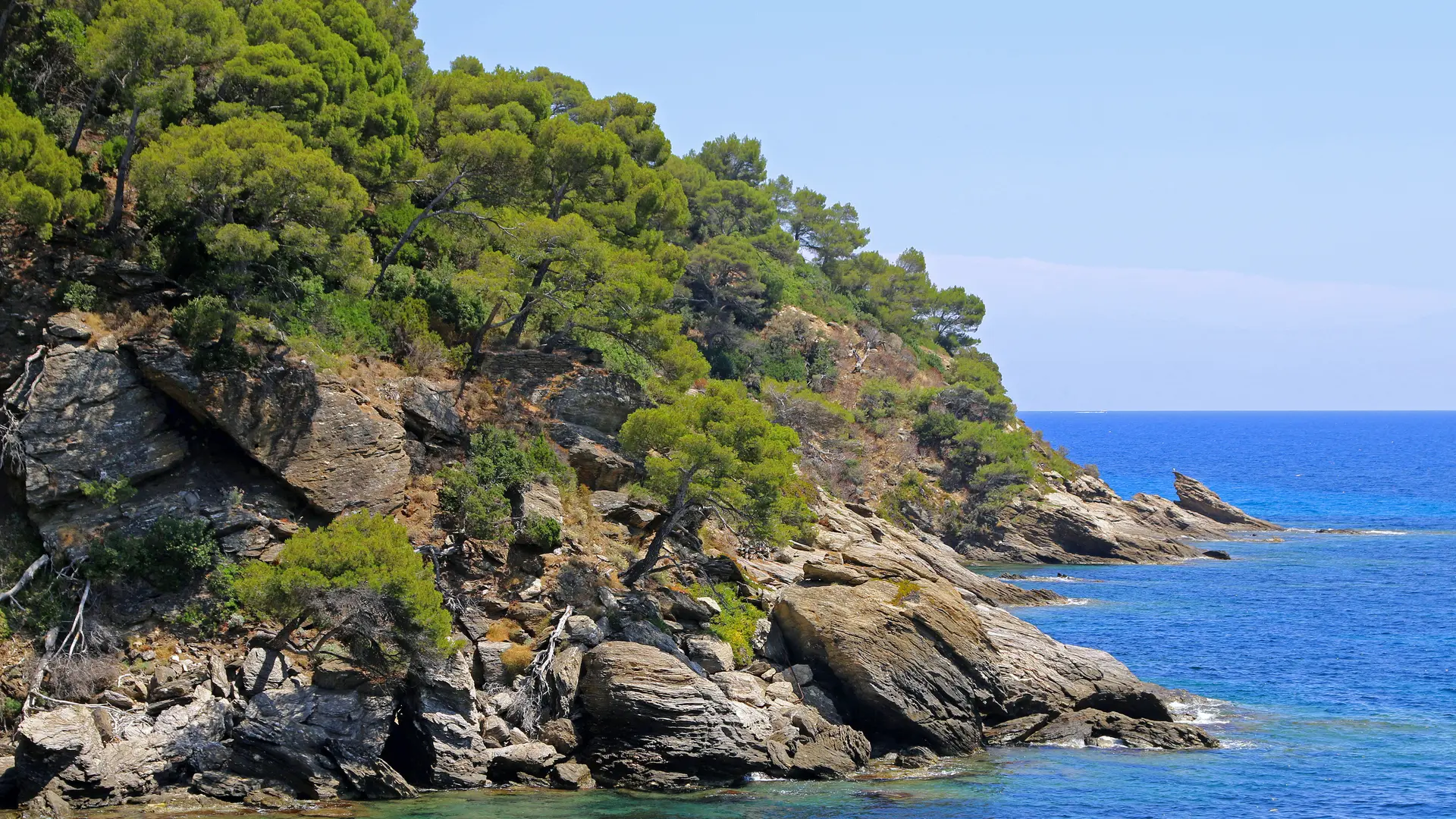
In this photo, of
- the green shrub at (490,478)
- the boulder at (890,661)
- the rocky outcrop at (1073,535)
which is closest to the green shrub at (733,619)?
the boulder at (890,661)

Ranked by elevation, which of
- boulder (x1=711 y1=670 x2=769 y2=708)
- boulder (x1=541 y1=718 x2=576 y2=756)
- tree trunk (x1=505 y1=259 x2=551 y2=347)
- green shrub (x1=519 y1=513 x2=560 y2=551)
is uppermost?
tree trunk (x1=505 y1=259 x2=551 y2=347)

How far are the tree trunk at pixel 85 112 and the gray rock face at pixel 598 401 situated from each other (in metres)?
15.8

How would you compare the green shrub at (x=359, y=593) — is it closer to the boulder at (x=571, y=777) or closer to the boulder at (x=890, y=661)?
the boulder at (x=571, y=777)

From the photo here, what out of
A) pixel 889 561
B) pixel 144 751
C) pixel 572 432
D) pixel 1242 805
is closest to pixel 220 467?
pixel 144 751

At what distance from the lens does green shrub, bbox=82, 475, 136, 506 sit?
2902cm

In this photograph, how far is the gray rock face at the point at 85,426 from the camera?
2894 cm

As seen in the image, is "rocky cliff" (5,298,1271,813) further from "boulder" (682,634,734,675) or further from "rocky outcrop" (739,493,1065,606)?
"rocky outcrop" (739,493,1065,606)

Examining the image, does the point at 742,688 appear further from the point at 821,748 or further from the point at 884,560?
the point at 884,560

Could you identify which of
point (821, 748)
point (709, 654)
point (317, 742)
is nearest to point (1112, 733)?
point (821, 748)

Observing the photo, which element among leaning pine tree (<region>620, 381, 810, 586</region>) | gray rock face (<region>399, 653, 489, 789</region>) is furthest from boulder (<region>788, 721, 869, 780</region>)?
gray rock face (<region>399, 653, 489, 789</region>)

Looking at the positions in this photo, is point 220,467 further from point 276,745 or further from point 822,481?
point 822,481

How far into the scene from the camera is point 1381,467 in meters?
158

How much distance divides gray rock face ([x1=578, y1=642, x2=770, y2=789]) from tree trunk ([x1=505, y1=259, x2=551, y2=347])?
1408 centimetres

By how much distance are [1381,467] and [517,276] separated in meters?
151
